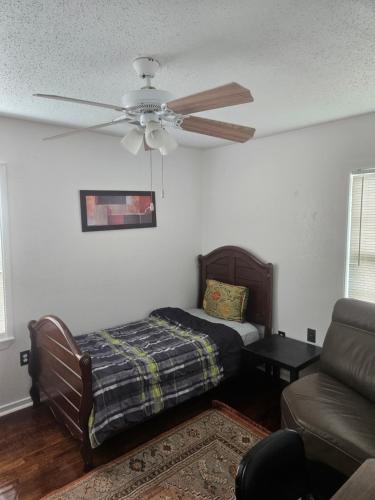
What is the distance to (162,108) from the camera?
5.32ft

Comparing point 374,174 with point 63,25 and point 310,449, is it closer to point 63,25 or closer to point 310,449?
point 310,449

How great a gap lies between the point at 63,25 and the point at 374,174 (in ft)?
7.70

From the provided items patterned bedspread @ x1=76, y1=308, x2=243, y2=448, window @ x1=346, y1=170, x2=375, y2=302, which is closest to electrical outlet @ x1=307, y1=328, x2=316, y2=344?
window @ x1=346, y1=170, x2=375, y2=302

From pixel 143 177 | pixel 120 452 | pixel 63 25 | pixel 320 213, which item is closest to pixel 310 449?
pixel 120 452

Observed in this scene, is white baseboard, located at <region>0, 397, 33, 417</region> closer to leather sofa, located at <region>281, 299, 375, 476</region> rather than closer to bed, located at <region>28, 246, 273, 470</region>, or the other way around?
bed, located at <region>28, 246, 273, 470</region>

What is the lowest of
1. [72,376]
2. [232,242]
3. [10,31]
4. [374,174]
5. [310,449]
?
[310,449]

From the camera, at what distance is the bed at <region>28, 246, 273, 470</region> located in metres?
2.23

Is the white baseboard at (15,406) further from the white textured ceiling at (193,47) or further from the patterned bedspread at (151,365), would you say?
the white textured ceiling at (193,47)

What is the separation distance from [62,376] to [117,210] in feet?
5.34

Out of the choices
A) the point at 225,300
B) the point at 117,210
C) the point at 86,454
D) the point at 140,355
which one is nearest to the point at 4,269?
the point at 117,210

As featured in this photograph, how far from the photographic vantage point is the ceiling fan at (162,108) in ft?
4.71

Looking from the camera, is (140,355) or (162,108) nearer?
(162,108)

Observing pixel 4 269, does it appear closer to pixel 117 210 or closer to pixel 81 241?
pixel 81 241

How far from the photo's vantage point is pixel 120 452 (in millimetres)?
2371
